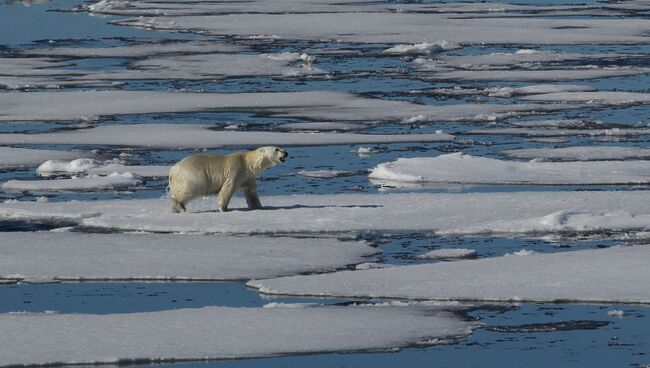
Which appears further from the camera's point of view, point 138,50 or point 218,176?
point 138,50

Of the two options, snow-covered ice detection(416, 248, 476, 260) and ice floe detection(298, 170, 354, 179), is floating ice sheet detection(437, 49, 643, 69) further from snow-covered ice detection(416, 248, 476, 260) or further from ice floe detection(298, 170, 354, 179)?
snow-covered ice detection(416, 248, 476, 260)

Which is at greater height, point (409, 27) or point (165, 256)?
point (165, 256)

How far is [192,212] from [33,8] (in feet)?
73.5

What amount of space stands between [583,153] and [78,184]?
13.3 feet

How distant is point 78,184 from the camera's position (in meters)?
10.6

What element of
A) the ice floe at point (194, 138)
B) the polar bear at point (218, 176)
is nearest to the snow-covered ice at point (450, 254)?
the polar bear at point (218, 176)

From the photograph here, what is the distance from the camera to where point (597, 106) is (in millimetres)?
15211

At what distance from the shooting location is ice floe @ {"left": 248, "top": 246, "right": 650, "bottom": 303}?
691cm

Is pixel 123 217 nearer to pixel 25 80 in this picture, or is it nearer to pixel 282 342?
pixel 282 342

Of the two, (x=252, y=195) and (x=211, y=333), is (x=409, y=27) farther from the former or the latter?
(x=211, y=333)

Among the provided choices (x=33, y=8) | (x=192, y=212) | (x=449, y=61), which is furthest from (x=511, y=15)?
(x=192, y=212)

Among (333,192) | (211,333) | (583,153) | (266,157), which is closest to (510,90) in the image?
(583,153)

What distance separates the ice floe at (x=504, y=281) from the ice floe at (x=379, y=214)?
1100 millimetres

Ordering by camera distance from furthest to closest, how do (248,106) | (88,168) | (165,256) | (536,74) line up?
(536,74)
(248,106)
(88,168)
(165,256)
